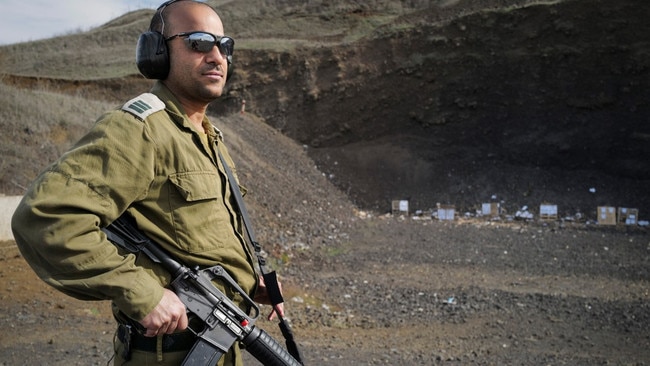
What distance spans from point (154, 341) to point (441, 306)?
6.30 metres

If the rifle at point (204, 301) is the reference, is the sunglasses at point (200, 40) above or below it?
above

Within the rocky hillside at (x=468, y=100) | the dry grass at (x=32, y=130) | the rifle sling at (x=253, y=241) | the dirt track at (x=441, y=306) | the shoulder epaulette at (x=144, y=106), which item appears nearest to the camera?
the shoulder epaulette at (x=144, y=106)

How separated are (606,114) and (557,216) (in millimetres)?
5177

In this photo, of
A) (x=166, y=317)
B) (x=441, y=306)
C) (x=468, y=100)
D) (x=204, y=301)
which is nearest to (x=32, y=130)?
(x=441, y=306)

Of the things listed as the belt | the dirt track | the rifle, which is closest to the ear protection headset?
the rifle

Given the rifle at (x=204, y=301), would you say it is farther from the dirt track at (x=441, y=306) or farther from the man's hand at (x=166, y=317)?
the dirt track at (x=441, y=306)

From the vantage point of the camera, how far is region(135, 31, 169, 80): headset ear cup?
214 cm

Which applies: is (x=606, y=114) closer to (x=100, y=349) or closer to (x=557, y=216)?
(x=557, y=216)

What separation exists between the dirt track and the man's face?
144 inches

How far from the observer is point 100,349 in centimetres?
524

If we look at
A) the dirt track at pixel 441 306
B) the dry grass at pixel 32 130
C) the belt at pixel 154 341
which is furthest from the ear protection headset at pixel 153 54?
the dry grass at pixel 32 130

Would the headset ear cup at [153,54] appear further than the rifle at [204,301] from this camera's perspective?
Yes

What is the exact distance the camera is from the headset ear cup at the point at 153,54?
2.14 m

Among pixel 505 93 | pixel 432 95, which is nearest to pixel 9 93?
pixel 432 95
